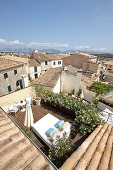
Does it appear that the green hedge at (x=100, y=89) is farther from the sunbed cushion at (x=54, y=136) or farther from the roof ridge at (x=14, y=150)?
the roof ridge at (x=14, y=150)

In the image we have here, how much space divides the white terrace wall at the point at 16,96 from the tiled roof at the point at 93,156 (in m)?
10.2

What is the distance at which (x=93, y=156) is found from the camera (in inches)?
120

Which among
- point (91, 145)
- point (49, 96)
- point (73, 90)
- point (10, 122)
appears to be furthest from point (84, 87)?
point (10, 122)

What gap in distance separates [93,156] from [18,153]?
2.53 meters

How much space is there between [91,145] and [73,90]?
12.5 meters

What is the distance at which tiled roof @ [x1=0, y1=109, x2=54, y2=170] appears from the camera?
217 centimetres

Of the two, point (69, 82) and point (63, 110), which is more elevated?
point (69, 82)

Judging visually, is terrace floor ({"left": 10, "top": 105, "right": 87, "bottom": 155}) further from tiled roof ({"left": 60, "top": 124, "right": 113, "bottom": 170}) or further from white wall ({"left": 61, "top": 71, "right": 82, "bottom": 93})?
white wall ({"left": 61, "top": 71, "right": 82, "bottom": 93})

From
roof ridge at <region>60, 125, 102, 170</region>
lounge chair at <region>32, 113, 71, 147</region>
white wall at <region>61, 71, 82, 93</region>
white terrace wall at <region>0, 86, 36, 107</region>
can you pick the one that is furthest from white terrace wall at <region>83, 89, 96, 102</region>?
roof ridge at <region>60, 125, 102, 170</region>

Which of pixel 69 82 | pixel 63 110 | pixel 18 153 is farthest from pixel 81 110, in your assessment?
pixel 69 82

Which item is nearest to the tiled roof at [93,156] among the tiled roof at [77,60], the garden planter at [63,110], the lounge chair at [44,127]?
the lounge chair at [44,127]

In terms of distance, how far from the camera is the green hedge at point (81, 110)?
5641mm

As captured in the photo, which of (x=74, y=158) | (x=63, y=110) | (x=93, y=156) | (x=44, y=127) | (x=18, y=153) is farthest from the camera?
(x=63, y=110)

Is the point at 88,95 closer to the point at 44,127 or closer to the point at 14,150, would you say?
the point at 44,127
